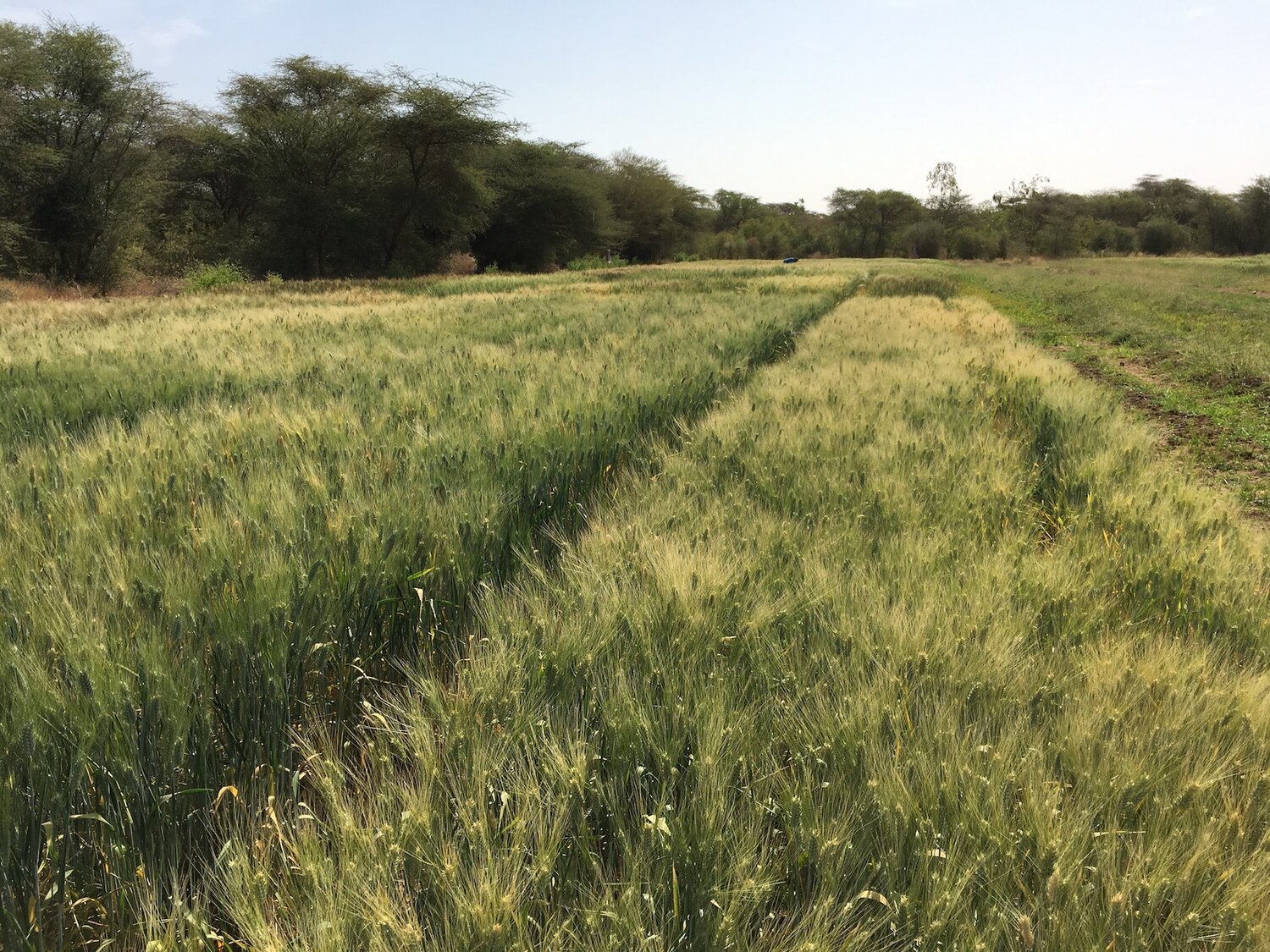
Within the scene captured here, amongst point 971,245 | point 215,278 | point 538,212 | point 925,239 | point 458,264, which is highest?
point 925,239

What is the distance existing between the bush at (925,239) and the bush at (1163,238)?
1999 cm

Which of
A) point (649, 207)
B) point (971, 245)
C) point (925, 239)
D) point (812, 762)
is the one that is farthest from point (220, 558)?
point (925, 239)

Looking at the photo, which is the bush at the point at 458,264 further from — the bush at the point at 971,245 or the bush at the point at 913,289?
the bush at the point at 971,245

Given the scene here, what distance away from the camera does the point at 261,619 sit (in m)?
1.45

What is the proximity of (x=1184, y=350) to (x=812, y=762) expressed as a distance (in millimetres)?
13847

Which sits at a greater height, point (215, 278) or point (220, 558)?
point (215, 278)

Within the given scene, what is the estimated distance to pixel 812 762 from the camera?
1.29 metres

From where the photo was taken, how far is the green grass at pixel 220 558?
110cm

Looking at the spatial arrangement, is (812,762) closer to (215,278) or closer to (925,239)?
(215,278)

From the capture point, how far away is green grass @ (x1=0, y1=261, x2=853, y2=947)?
1.10m

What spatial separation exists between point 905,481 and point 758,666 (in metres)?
1.65

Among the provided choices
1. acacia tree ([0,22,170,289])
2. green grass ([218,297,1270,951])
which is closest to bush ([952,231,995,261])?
acacia tree ([0,22,170,289])

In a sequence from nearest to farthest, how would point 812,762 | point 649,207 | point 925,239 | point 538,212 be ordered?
point 812,762 → point 538,212 → point 649,207 → point 925,239

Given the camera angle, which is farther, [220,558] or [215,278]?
[215,278]
